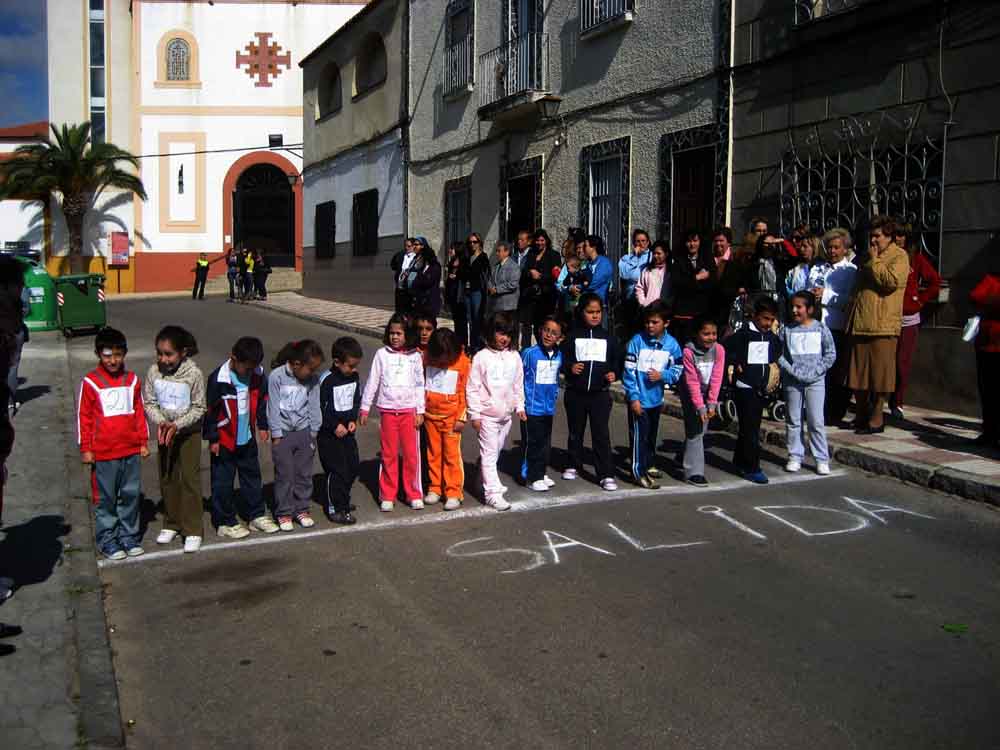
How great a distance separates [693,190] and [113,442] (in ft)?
29.9

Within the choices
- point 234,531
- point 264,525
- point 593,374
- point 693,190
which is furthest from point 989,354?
point 234,531

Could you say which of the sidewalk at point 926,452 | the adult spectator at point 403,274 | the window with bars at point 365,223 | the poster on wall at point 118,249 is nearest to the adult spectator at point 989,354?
the sidewalk at point 926,452

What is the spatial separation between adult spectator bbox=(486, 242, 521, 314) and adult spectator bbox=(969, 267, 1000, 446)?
5551 millimetres

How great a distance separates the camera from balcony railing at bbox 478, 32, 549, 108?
55.3ft

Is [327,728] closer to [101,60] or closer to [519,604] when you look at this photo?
[519,604]

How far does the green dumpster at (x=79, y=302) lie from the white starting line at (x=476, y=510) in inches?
553

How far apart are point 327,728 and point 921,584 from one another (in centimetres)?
339

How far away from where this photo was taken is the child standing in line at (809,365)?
8445 millimetres

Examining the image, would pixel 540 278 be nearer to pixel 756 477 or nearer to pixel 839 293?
pixel 839 293

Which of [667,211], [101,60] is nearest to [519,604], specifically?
[667,211]

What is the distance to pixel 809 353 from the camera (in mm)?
8469

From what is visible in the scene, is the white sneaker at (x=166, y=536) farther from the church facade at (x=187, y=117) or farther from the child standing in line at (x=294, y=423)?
the church facade at (x=187, y=117)

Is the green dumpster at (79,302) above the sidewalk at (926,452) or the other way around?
above

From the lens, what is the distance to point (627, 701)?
14.0 feet
